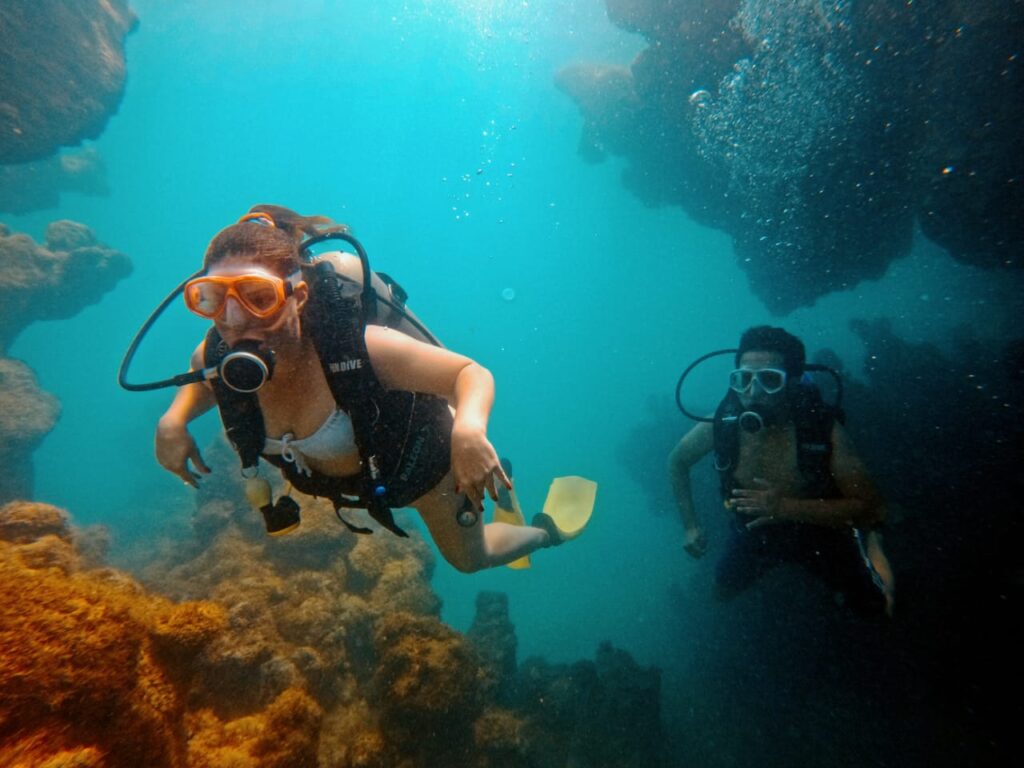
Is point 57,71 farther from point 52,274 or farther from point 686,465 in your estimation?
point 686,465

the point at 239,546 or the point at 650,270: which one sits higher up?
the point at 650,270

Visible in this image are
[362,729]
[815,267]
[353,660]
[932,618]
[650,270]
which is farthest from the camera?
[650,270]

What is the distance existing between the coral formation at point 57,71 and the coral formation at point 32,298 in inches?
149

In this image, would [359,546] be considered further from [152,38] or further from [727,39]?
[152,38]

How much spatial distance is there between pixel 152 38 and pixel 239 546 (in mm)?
42644

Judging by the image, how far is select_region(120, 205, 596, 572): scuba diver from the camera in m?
2.47

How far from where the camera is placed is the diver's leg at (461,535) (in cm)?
400

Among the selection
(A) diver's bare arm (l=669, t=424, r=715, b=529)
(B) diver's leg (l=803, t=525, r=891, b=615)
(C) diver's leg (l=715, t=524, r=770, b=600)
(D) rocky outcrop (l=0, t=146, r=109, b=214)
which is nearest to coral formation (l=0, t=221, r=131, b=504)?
(D) rocky outcrop (l=0, t=146, r=109, b=214)

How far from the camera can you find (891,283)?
144 ft

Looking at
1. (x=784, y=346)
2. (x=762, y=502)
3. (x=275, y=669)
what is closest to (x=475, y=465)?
(x=275, y=669)

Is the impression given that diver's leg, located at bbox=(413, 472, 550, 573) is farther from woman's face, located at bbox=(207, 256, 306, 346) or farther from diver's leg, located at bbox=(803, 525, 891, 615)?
diver's leg, located at bbox=(803, 525, 891, 615)

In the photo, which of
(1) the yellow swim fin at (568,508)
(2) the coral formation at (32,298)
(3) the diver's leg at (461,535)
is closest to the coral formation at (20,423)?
→ (2) the coral formation at (32,298)

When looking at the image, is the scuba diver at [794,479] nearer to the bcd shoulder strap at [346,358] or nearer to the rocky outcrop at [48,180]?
the bcd shoulder strap at [346,358]

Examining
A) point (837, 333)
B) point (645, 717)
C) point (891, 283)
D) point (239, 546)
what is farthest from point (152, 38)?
point (837, 333)
